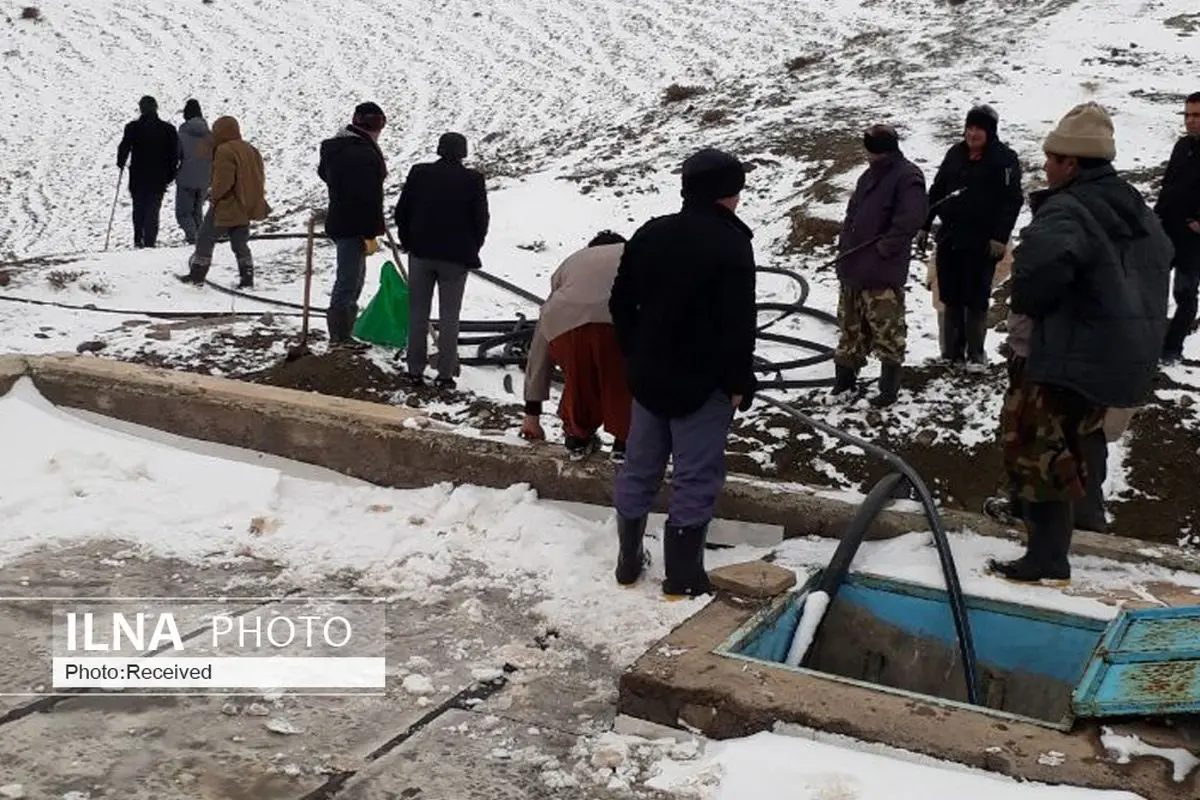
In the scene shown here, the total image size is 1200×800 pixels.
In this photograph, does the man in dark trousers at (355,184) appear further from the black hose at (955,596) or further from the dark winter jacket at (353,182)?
the black hose at (955,596)

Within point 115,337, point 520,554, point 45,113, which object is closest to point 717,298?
point 520,554

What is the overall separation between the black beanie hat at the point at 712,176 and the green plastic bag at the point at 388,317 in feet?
13.8

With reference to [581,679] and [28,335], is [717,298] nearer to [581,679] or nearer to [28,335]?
[581,679]

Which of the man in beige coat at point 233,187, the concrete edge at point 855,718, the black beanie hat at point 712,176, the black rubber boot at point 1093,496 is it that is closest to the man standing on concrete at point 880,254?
the black rubber boot at point 1093,496

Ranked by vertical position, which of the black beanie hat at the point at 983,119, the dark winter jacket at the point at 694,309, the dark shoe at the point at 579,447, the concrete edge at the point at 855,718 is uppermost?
the black beanie hat at the point at 983,119

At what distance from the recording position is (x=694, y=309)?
4.32m

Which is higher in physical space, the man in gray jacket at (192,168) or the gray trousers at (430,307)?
the man in gray jacket at (192,168)

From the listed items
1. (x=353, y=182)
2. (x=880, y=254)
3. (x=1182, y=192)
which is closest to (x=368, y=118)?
(x=353, y=182)

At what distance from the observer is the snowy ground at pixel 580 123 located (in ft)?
24.8

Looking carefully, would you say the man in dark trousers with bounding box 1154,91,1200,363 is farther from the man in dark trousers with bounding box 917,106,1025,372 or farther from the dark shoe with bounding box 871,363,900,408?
the dark shoe with bounding box 871,363,900,408

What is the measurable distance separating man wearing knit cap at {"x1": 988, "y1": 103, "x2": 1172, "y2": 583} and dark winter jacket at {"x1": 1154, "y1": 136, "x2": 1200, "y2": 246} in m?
3.06

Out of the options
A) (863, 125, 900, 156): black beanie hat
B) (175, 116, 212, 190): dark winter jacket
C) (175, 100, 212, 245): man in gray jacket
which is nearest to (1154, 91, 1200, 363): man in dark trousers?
(863, 125, 900, 156): black beanie hat

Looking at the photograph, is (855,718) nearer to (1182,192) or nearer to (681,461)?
(681,461)

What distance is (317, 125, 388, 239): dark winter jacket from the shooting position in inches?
310
